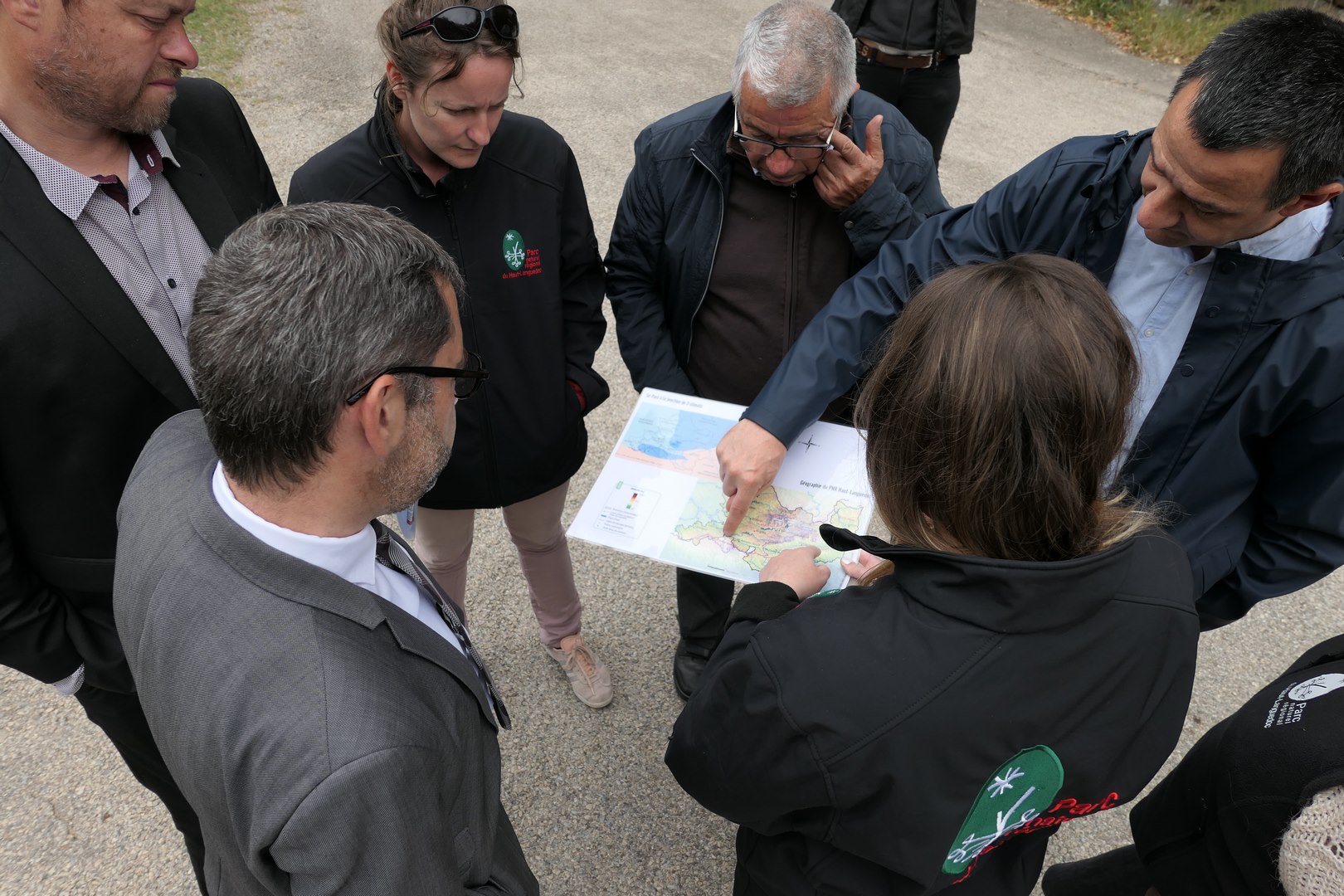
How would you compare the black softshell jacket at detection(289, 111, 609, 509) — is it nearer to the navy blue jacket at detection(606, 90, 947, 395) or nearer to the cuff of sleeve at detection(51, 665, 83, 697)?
the navy blue jacket at detection(606, 90, 947, 395)

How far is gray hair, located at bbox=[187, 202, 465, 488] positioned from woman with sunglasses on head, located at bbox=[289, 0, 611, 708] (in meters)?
0.89

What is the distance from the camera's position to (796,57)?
82.7 inches

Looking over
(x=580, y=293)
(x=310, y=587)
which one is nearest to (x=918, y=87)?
(x=580, y=293)

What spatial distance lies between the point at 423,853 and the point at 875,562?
3.39 feet

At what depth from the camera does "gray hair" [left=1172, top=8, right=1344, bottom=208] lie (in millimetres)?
1564

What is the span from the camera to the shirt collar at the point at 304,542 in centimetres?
126

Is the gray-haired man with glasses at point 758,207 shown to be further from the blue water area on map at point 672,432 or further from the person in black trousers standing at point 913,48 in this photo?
the person in black trousers standing at point 913,48

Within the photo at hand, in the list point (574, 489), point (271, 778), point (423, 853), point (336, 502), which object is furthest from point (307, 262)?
point (574, 489)

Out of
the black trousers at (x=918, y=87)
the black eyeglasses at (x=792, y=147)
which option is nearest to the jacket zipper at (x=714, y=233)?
the black eyeglasses at (x=792, y=147)

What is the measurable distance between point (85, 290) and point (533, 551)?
1.52m

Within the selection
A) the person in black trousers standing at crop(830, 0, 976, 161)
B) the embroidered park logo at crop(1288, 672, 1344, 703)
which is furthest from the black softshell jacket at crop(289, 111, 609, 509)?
the person in black trousers standing at crop(830, 0, 976, 161)

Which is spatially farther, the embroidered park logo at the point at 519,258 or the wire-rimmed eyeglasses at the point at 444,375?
the embroidered park logo at the point at 519,258

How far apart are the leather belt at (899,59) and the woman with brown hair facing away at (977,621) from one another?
370 centimetres

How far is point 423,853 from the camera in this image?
45.9 inches
